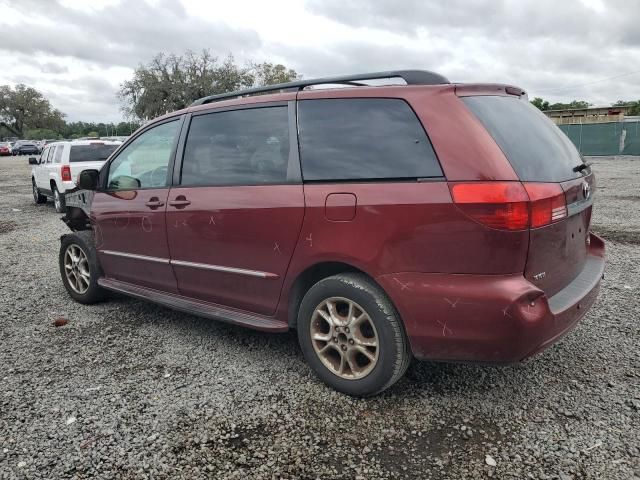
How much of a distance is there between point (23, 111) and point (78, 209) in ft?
344

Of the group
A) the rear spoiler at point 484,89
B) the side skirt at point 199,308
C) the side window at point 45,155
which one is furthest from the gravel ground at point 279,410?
the side window at point 45,155

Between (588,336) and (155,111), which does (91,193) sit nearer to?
(588,336)

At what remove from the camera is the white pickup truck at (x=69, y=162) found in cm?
1162

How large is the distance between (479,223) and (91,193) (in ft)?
11.9

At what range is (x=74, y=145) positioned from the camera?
38.9ft

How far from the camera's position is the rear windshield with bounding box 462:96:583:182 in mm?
2691

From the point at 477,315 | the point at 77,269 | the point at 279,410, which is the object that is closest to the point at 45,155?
the point at 77,269

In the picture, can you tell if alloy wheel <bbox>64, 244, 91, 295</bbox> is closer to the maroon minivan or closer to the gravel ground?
the gravel ground

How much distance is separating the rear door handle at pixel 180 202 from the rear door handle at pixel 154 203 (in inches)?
6.0

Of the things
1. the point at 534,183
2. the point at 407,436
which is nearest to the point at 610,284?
the point at 534,183

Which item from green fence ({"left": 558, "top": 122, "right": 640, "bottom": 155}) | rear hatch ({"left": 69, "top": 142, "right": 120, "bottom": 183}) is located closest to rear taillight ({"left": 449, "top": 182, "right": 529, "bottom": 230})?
rear hatch ({"left": 69, "top": 142, "right": 120, "bottom": 183})

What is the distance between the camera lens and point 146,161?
429 centimetres

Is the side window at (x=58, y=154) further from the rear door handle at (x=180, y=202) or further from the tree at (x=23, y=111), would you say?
the tree at (x=23, y=111)

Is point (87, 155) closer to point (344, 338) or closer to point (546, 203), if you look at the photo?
point (344, 338)
